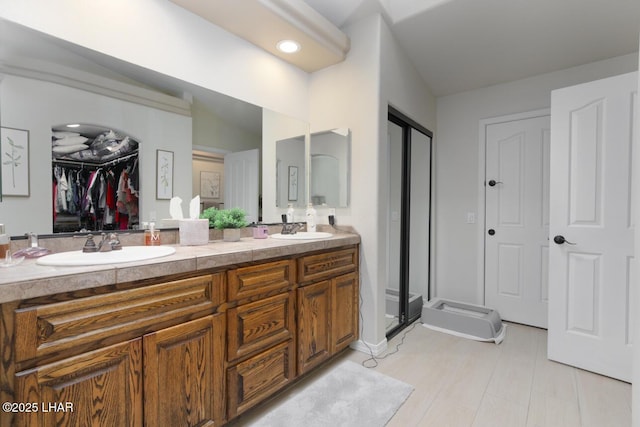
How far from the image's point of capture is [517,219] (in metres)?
2.92

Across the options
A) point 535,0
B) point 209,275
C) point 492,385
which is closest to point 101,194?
point 209,275

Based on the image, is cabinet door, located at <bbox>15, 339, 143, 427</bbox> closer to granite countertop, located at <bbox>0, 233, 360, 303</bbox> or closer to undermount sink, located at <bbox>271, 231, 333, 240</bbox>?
granite countertop, located at <bbox>0, 233, 360, 303</bbox>

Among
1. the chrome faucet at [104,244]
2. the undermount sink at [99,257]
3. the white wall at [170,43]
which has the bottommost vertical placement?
the undermount sink at [99,257]

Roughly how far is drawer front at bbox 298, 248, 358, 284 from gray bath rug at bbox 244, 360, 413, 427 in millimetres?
668

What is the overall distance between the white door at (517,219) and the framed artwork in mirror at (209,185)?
2.68 meters

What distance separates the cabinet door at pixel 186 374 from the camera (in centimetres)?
112

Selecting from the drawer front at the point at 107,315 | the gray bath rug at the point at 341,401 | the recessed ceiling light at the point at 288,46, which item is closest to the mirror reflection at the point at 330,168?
the recessed ceiling light at the point at 288,46

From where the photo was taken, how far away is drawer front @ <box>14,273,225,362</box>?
87cm

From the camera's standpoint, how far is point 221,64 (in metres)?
1.98

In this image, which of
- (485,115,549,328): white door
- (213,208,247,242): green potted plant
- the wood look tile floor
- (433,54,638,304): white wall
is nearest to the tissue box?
(213,208,247,242): green potted plant

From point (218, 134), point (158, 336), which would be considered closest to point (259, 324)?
point (158, 336)

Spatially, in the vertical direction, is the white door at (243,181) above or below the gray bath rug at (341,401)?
above

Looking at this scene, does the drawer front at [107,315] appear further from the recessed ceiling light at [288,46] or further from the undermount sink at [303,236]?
the recessed ceiling light at [288,46]

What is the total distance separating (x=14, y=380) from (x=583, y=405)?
261 cm
